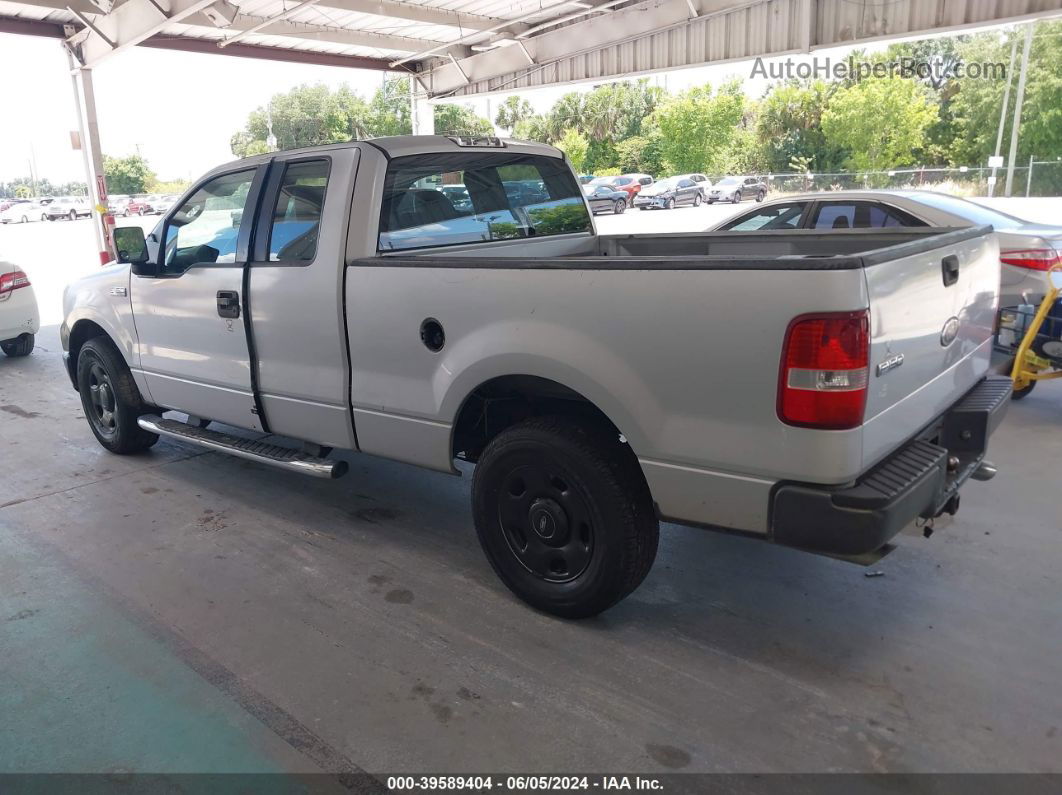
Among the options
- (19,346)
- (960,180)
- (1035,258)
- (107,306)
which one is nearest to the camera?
(107,306)

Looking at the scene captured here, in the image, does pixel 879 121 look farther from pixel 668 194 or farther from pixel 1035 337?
pixel 1035 337

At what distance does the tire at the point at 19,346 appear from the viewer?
9.59 meters

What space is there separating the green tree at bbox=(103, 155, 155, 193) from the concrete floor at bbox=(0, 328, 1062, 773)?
67.8m

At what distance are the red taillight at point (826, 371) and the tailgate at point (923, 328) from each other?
76 millimetres

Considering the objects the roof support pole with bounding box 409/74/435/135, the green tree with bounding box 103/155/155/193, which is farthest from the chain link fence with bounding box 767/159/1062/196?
the green tree with bounding box 103/155/155/193

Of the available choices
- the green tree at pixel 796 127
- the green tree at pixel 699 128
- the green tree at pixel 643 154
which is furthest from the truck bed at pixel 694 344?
the green tree at pixel 643 154

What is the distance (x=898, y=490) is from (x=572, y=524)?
4.13 feet

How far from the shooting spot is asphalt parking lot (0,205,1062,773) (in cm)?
272

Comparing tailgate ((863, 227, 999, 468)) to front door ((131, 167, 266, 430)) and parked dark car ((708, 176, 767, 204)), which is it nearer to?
front door ((131, 167, 266, 430))

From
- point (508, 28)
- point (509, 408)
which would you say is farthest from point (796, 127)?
point (509, 408)

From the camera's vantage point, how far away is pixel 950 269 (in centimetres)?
318

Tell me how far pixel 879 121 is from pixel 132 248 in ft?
144

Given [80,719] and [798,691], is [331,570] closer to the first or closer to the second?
[80,719]
